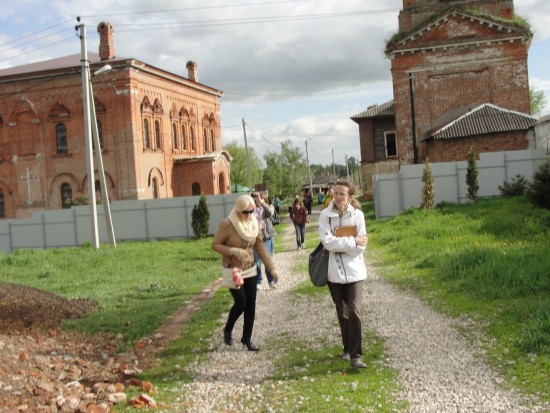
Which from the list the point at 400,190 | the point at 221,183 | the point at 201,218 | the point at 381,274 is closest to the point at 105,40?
the point at 221,183

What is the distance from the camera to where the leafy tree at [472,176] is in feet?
89.5

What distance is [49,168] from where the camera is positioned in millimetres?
40656

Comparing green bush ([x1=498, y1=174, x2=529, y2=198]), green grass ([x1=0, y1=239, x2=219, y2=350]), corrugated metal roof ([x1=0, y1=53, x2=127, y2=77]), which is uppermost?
corrugated metal roof ([x1=0, y1=53, x2=127, y2=77])

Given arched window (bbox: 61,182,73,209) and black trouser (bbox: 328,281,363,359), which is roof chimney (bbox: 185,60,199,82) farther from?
black trouser (bbox: 328,281,363,359)

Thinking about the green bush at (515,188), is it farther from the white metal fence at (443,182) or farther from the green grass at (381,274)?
the green grass at (381,274)

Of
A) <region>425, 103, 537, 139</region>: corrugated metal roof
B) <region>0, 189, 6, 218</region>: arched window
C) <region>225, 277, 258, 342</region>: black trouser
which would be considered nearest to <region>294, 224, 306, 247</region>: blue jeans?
<region>225, 277, 258, 342</region>: black trouser

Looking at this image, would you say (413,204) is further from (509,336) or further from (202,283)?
(509,336)

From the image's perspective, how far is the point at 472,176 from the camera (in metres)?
27.4

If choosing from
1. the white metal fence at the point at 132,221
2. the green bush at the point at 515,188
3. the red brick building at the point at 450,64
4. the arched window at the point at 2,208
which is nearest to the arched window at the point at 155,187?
the arched window at the point at 2,208

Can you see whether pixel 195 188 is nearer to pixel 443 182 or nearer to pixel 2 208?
pixel 2 208

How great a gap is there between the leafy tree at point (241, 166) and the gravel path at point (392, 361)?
62.2 metres

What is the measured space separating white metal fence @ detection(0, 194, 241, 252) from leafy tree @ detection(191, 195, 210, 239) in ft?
3.69

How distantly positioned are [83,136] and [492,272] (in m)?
32.9

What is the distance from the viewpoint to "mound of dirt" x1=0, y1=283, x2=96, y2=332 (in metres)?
10.0
